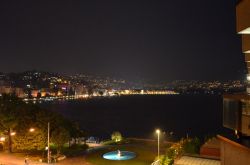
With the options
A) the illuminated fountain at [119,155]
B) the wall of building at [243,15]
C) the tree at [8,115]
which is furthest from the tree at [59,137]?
the wall of building at [243,15]

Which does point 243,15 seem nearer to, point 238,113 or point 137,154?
point 238,113

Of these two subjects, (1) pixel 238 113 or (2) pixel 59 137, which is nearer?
(1) pixel 238 113

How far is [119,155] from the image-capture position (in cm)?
2964

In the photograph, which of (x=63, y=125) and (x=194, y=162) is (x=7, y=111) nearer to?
(x=63, y=125)

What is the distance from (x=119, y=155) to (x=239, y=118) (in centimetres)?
2000

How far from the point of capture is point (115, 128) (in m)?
83.1

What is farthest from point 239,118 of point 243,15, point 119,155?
point 119,155

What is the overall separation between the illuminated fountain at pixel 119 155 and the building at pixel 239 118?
Result: 1812 cm

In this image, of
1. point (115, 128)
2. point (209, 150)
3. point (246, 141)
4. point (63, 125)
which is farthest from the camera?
point (115, 128)

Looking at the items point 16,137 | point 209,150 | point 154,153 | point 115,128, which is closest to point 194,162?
point 209,150

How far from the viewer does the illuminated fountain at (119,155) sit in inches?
1139

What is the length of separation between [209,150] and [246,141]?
15054mm

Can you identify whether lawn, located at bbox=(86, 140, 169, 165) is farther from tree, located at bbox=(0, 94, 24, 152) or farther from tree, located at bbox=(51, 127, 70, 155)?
tree, located at bbox=(0, 94, 24, 152)

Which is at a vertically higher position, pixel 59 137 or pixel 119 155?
pixel 59 137
